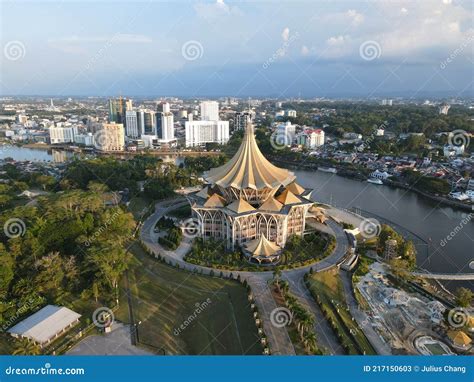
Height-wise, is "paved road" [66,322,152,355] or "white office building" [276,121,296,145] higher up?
"white office building" [276,121,296,145]

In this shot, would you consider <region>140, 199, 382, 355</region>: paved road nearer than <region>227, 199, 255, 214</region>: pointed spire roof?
Yes

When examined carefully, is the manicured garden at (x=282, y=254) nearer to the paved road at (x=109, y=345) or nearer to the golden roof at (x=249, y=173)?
the golden roof at (x=249, y=173)

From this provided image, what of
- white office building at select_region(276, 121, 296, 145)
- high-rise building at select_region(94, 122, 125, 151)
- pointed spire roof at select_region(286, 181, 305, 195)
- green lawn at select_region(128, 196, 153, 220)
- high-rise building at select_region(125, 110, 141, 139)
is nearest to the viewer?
pointed spire roof at select_region(286, 181, 305, 195)

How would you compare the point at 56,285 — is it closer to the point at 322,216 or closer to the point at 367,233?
the point at 322,216

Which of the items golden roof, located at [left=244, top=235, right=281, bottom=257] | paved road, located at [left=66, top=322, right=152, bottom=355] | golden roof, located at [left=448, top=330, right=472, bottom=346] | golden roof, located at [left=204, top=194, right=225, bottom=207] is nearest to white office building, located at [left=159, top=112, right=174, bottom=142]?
golden roof, located at [left=204, top=194, right=225, bottom=207]

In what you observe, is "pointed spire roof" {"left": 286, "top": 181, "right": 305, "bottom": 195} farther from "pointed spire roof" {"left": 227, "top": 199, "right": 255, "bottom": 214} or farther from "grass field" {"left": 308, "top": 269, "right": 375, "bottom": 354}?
"grass field" {"left": 308, "top": 269, "right": 375, "bottom": 354}

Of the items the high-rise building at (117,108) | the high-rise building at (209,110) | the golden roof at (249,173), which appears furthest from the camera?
the high-rise building at (209,110)

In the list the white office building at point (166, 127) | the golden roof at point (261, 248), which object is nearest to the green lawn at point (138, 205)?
the golden roof at point (261, 248)
